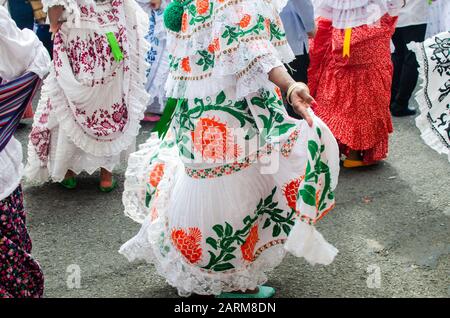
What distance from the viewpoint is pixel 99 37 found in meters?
4.49

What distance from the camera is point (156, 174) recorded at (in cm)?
331

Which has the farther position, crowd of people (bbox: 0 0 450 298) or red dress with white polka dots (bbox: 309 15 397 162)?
red dress with white polka dots (bbox: 309 15 397 162)

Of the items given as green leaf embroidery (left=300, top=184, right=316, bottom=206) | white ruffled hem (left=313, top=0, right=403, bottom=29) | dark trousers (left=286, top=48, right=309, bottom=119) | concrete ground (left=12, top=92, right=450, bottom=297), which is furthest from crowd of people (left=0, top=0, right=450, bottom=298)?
dark trousers (left=286, top=48, right=309, bottom=119)

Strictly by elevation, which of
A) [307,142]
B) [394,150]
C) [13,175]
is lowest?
[394,150]

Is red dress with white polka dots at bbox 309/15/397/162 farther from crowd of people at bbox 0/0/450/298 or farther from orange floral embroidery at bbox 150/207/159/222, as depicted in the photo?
orange floral embroidery at bbox 150/207/159/222

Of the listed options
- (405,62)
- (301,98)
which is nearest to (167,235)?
(301,98)

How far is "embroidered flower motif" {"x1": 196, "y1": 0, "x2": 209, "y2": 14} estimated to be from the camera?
277 centimetres

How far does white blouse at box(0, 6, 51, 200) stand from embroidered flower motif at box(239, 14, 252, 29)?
883 mm

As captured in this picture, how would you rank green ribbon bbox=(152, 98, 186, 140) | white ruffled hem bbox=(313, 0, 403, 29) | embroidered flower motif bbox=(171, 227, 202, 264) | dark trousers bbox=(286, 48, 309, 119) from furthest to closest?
dark trousers bbox=(286, 48, 309, 119) → white ruffled hem bbox=(313, 0, 403, 29) → green ribbon bbox=(152, 98, 186, 140) → embroidered flower motif bbox=(171, 227, 202, 264)

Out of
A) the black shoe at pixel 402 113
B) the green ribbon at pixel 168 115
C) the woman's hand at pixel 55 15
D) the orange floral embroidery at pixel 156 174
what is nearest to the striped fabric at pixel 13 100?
the green ribbon at pixel 168 115
